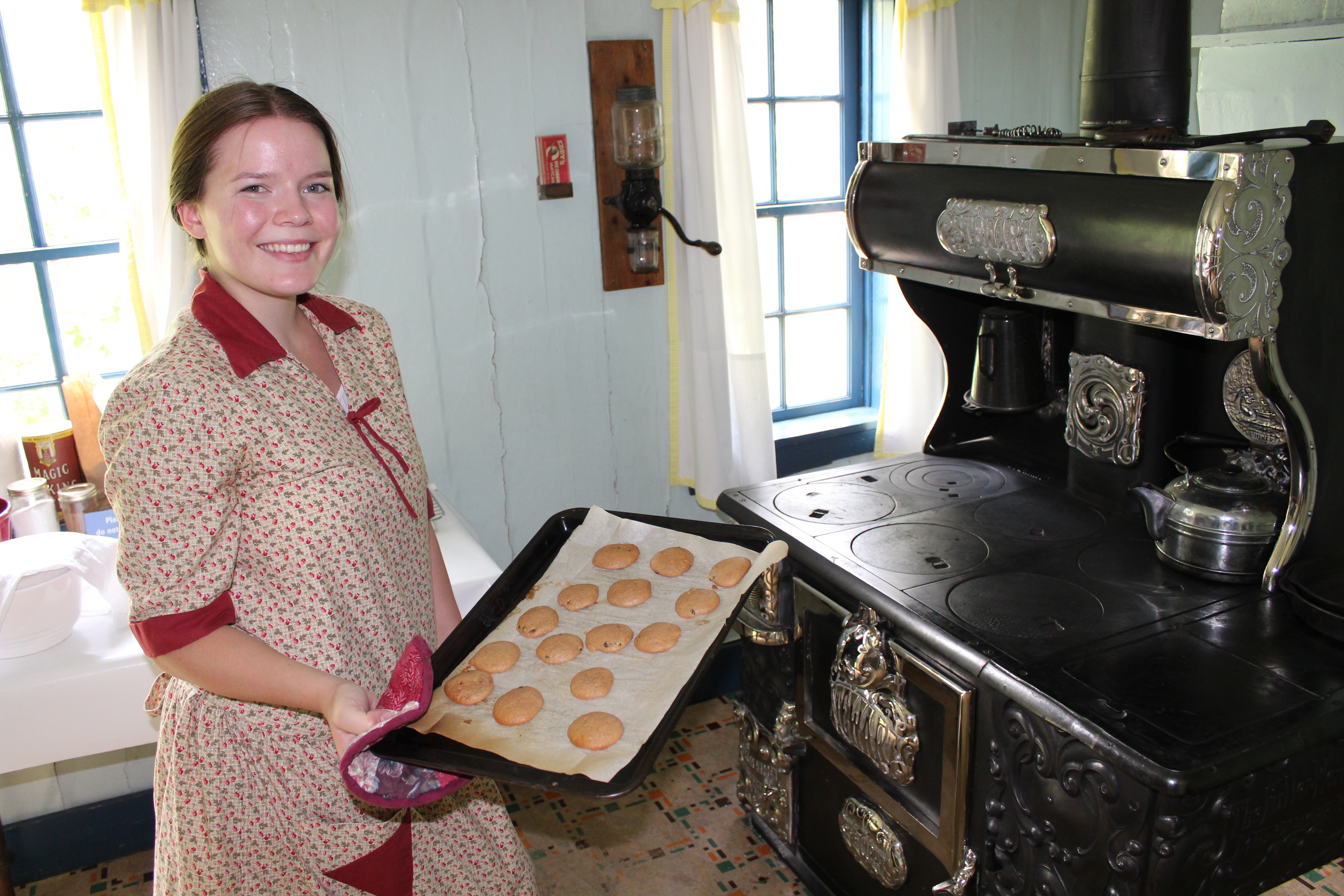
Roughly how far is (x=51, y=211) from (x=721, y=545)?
1680 millimetres

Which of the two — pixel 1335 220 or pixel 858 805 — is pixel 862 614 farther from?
pixel 1335 220

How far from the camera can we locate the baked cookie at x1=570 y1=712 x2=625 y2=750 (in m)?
1.28

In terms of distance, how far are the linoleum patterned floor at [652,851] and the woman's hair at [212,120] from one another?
1.59 meters

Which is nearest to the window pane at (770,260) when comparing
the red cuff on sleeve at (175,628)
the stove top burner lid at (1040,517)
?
the stove top burner lid at (1040,517)

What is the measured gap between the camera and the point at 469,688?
1.37m

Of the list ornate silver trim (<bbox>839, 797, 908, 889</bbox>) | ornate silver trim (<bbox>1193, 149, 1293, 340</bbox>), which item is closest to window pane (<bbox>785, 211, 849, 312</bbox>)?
ornate silver trim (<bbox>839, 797, 908, 889</bbox>)

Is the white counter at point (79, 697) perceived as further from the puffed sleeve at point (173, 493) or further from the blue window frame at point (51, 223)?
the blue window frame at point (51, 223)

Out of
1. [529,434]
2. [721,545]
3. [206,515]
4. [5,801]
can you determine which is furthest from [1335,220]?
[5,801]

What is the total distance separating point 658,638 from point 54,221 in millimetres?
1702

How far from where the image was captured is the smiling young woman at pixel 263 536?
1092mm

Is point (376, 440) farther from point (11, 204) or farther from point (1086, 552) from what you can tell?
point (11, 204)

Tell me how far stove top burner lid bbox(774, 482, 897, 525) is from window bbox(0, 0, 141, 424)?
4.71 ft

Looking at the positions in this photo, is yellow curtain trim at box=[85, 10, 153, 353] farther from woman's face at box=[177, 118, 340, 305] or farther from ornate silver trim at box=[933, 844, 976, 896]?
ornate silver trim at box=[933, 844, 976, 896]

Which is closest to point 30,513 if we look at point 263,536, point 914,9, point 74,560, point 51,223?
point 74,560
